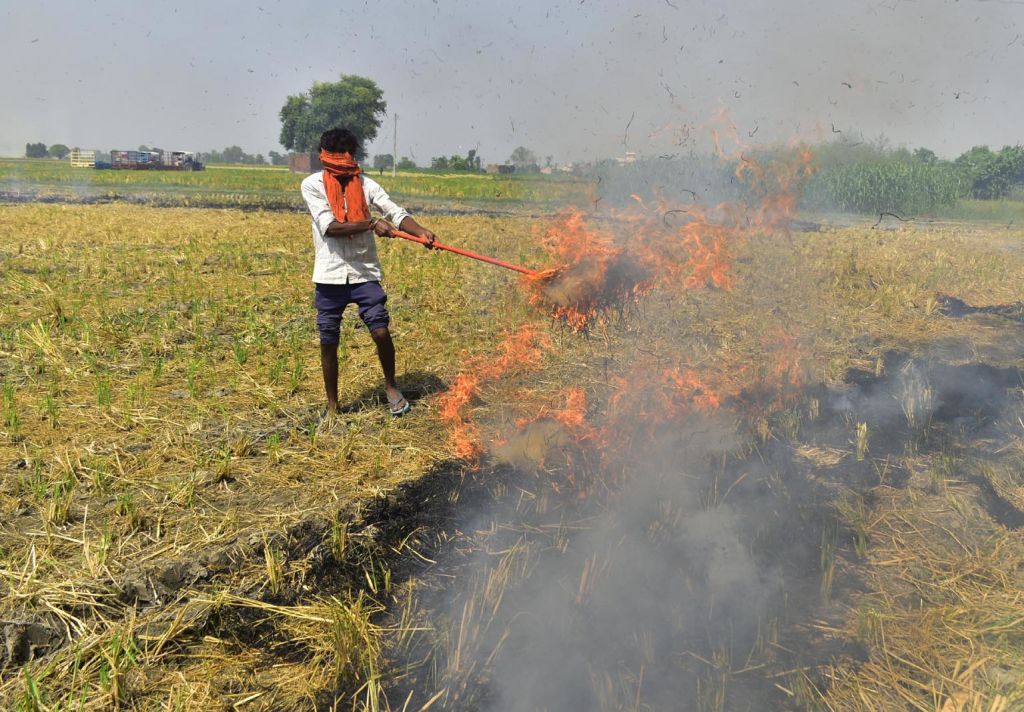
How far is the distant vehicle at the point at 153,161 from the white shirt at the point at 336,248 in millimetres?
64651

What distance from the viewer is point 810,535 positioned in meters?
3.34

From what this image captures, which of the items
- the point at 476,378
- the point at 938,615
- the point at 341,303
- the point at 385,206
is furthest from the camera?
the point at 476,378

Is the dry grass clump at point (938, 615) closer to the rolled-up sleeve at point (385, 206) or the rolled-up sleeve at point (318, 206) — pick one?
the rolled-up sleeve at point (385, 206)

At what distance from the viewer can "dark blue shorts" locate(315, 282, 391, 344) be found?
4391 mm

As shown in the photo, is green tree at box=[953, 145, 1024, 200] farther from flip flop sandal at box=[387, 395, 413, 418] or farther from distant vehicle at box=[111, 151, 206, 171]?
distant vehicle at box=[111, 151, 206, 171]

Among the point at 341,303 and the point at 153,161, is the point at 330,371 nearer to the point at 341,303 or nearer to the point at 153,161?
the point at 341,303

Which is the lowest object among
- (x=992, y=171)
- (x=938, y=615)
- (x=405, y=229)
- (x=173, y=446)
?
(x=938, y=615)

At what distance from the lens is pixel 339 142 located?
4.17m

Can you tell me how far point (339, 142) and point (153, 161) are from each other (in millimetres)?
69696

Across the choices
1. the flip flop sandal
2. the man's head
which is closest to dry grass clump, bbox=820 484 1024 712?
the flip flop sandal

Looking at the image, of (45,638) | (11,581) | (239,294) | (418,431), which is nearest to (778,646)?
(418,431)

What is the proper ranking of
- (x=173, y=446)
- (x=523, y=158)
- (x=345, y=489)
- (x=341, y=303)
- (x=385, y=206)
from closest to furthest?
1. (x=345, y=489)
2. (x=173, y=446)
3. (x=341, y=303)
4. (x=385, y=206)
5. (x=523, y=158)

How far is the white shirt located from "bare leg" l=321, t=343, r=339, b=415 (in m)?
0.45

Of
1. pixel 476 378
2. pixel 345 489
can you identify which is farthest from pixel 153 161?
pixel 345 489
